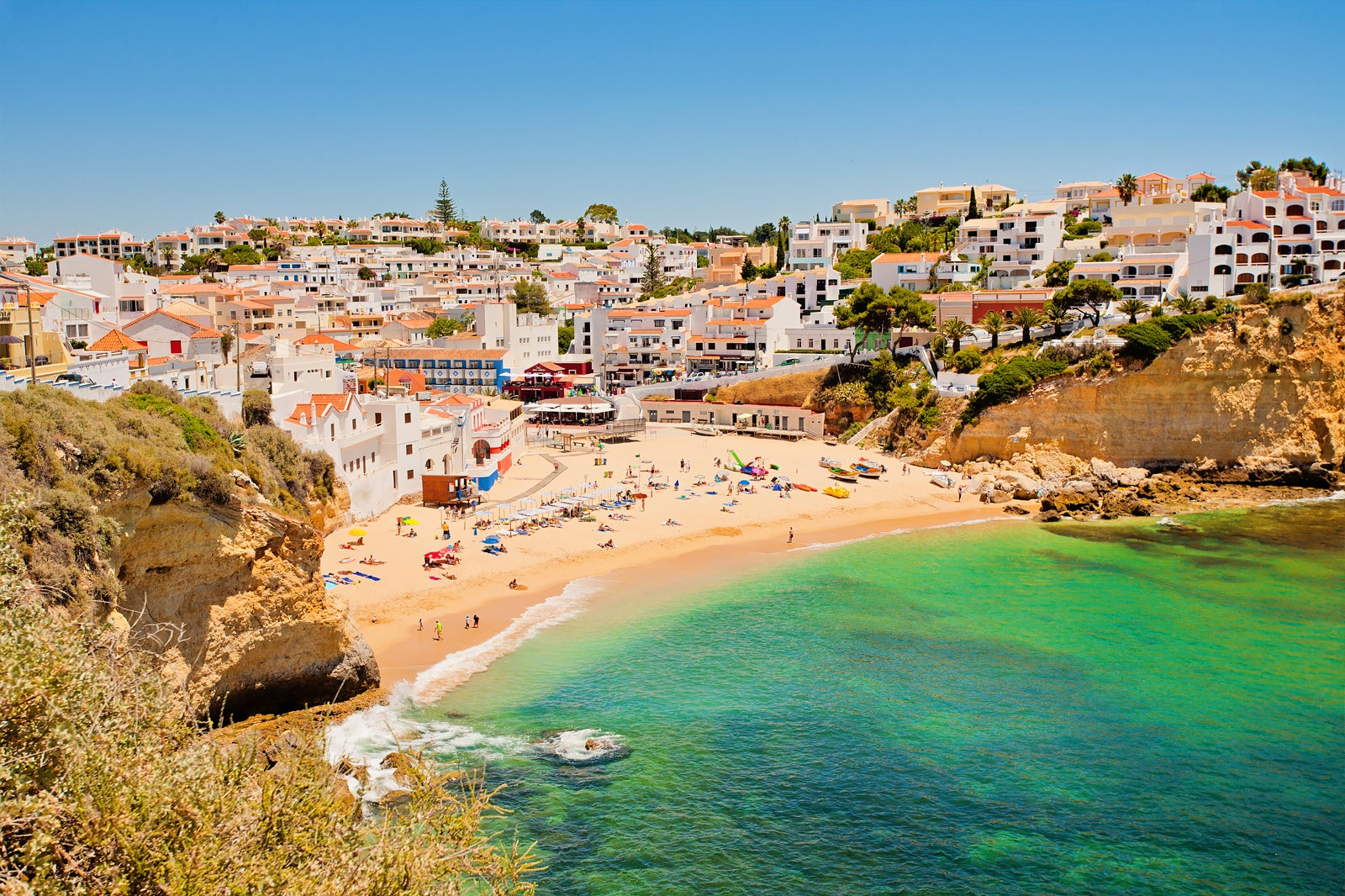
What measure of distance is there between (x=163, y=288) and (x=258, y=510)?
201ft

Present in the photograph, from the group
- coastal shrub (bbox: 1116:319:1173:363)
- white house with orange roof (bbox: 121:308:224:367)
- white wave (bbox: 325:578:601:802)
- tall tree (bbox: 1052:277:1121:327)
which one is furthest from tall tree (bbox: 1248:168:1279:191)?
white wave (bbox: 325:578:601:802)

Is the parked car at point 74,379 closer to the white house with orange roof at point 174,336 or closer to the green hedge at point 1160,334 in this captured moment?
the white house with orange roof at point 174,336

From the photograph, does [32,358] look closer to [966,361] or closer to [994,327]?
[966,361]

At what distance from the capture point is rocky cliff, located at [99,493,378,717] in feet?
59.6

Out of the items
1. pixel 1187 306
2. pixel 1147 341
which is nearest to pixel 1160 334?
pixel 1147 341

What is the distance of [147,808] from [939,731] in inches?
660

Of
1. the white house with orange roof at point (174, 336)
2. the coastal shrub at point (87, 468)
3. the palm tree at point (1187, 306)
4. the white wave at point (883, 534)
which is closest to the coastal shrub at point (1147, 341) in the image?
the palm tree at point (1187, 306)

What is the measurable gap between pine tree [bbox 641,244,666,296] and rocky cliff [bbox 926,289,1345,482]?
55.2 meters

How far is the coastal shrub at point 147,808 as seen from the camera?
8562mm

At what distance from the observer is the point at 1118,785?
64.4 ft

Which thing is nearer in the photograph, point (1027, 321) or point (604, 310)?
point (1027, 321)

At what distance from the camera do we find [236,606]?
19.9m

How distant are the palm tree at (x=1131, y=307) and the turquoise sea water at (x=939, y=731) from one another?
67.9ft

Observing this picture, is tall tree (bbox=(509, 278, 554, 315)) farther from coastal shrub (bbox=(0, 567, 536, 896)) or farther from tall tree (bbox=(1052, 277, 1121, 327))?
coastal shrub (bbox=(0, 567, 536, 896))
